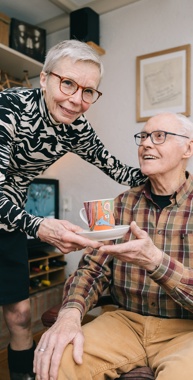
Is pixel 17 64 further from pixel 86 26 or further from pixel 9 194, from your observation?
pixel 9 194

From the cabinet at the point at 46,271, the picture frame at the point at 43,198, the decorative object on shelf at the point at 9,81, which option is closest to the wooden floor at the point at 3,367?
the cabinet at the point at 46,271

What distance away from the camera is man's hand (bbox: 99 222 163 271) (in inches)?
35.4

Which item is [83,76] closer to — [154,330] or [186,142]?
[186,142]

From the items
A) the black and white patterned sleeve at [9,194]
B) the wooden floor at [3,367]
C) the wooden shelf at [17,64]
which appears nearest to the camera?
the black and white patterned sleeve at [9,194]

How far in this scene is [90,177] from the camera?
261 centimetres

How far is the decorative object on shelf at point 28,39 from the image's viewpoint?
2504mm

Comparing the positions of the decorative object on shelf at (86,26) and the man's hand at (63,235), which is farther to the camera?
the decorative object on shelf at (86,26)

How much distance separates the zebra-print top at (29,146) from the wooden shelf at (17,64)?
1.21 m

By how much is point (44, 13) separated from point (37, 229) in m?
2.30

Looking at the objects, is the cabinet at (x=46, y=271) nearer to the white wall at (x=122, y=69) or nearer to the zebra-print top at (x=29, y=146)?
the white wall at (x=122, y=69)

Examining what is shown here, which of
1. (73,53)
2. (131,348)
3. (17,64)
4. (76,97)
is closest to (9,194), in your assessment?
(76,97)

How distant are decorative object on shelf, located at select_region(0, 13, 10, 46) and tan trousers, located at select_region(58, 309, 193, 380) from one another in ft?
6.93

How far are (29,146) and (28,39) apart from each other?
1720 millimetres

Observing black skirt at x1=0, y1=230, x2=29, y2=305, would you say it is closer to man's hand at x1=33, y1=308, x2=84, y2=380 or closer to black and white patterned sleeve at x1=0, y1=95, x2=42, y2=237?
black and white patterned sleeve at x1=0, y1=95, x2=42, y2=237
